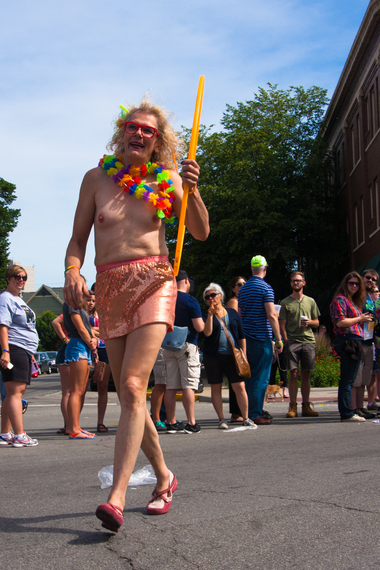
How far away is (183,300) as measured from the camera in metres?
7.91

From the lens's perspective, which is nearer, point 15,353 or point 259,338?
point 15,353

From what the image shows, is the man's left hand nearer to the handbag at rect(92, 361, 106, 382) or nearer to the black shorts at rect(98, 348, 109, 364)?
the handbag at rect(92, 361, 106, 382)

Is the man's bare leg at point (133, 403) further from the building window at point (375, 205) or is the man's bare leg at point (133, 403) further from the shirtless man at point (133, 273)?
the building window at point (375, 205)

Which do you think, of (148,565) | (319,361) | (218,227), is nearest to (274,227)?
(218,227)

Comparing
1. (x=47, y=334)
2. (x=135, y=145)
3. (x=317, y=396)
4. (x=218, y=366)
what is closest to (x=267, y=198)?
(x=317, y=396)

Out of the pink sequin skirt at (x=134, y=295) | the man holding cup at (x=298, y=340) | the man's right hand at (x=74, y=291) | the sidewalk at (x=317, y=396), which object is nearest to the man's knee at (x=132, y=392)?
the pink sequin skirt at (x=134, y=295)

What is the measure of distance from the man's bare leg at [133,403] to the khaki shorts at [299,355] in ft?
20.0

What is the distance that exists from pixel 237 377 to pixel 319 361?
9.26 m

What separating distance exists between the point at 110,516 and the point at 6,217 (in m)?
47.0

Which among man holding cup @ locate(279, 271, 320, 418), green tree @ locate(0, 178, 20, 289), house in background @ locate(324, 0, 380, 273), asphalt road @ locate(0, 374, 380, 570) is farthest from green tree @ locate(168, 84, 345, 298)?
asphalt road @ locate(0, 374, 380, 570)

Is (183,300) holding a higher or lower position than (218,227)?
lower

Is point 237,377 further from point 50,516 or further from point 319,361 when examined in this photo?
point 319,361

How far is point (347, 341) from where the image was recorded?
336 inches

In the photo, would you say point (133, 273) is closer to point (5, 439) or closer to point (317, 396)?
point (5, 439)
